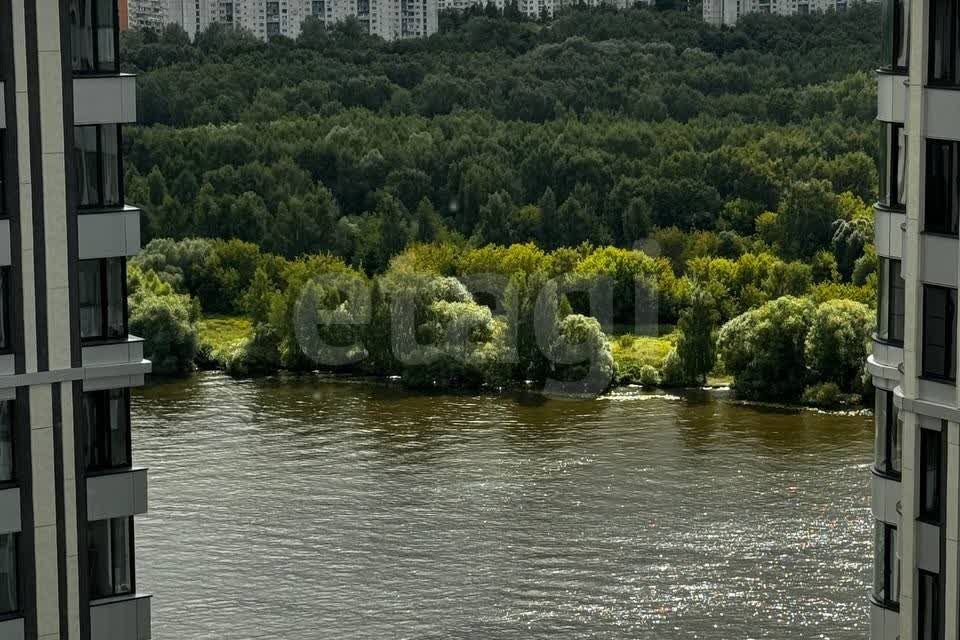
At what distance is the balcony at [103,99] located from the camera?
12977mm

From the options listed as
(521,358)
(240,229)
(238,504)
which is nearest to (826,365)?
(521,358)

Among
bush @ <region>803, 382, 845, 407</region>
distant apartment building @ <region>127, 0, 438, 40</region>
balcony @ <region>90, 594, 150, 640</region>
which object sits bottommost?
bush @ <region>803, 382, 845, 407</region>

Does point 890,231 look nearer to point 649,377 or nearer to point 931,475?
point 931,475

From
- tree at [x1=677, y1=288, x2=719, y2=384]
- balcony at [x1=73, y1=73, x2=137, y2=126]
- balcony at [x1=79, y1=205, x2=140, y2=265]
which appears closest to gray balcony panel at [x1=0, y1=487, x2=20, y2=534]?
Result: balcony at [x1=79, y1=205, x2=140, y2=265]

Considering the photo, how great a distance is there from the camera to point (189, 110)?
64.2 m

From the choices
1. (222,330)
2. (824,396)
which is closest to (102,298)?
(824,396)

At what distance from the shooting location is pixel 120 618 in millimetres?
13312

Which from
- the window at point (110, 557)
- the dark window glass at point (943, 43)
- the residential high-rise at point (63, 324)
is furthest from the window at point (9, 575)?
the dark window glass at point (943, 43)

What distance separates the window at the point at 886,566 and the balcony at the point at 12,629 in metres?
5.64

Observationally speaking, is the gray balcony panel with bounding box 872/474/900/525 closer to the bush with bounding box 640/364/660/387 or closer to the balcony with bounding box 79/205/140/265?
the balcony with bounding box 79/205/140/265

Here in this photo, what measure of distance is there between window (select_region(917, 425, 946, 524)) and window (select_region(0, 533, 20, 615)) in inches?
232

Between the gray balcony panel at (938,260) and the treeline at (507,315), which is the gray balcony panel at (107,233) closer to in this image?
the gray balcony panel at (938,260)

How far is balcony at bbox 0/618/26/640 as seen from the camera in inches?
505

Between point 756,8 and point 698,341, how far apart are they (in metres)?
39.7
